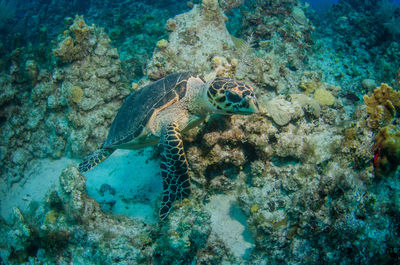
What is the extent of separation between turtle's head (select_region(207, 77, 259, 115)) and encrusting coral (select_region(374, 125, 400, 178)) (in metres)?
2.29

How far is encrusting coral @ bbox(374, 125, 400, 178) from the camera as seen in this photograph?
3352 mm

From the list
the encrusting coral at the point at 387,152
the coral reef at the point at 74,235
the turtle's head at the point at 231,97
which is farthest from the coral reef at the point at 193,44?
the encrusting coral at the point at 387,152

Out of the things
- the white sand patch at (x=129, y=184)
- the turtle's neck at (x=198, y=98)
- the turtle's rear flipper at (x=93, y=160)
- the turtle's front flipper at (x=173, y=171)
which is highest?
the turtle's neck at (x=198, y=98)

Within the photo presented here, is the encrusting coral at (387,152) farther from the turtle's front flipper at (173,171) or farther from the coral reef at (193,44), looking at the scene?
the coral reef at (193,44)

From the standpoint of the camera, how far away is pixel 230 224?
13.2ft

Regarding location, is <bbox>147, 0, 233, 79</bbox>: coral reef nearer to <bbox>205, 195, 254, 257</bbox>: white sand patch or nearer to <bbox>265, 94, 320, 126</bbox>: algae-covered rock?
<bbox>265, 94, 320, 126</bbox>: algae-covered rock

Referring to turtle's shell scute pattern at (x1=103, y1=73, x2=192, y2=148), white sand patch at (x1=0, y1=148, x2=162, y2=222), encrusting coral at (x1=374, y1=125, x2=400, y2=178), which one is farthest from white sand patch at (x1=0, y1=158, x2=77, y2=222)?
encrusting coral at (x1=374, y1=125, x2=400, y2=178)

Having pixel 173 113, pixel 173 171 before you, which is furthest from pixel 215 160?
pixel 173 113

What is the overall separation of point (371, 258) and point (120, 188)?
16.3 ft

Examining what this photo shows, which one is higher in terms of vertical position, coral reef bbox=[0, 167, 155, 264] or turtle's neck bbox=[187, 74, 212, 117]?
turtle's neck bbox=[187, 74, 212, 117]

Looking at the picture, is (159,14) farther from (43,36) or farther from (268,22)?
(268,22)

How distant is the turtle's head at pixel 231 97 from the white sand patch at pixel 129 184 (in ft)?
8.07

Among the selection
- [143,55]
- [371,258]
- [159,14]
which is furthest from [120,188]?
[159,14]

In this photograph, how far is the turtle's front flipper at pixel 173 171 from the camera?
343cm
